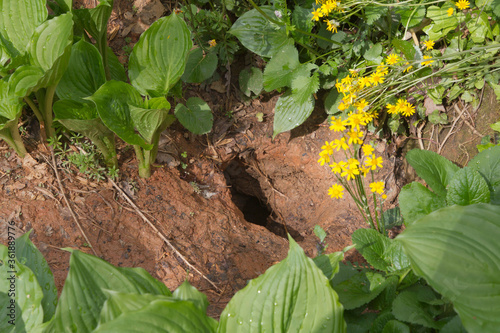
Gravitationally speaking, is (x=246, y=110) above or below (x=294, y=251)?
below

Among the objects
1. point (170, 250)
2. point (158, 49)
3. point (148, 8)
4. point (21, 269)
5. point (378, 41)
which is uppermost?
point (148, 8)

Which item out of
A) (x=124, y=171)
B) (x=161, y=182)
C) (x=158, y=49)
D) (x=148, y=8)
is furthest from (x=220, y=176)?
(x=148, y=8)

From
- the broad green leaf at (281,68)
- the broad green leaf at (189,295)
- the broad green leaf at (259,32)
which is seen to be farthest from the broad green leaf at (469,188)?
the broad green leaf at (259,32)

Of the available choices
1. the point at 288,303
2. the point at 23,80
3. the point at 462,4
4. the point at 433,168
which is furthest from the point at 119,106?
the point at 462,4

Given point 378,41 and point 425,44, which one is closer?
point 425,44

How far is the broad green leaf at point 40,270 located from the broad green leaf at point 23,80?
0.77 metres

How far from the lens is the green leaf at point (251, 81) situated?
2822 millimetres

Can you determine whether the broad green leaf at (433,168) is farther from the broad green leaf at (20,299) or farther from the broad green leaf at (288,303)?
the broad green leaf at (20,299)

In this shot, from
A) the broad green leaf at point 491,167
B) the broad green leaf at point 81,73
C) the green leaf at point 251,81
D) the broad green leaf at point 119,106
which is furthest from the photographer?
the green leaf at point 251,81

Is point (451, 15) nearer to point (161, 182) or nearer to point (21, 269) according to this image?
point (161, 182)

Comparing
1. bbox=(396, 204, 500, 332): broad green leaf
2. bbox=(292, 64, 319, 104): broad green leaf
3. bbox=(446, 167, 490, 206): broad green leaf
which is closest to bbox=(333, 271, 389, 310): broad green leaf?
bbox=(396, 204, 500, 332): broad green leaf

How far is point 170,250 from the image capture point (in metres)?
2.21

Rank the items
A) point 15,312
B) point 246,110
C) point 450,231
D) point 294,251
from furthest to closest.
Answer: point 246,110, point 15,312, point 294,251, point 450,231

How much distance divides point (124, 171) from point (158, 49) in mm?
835
